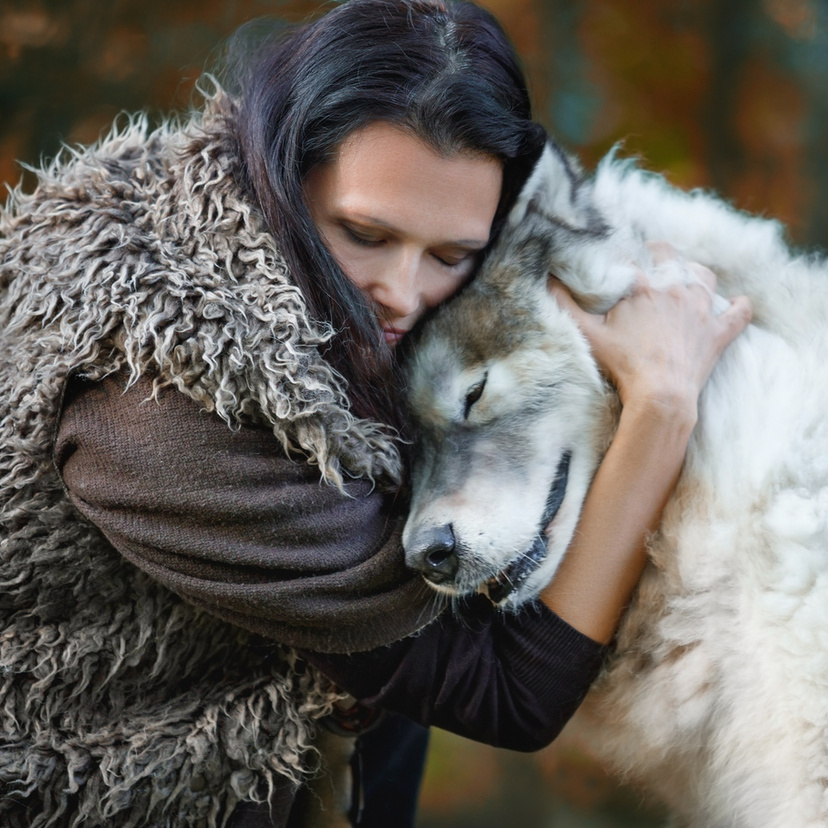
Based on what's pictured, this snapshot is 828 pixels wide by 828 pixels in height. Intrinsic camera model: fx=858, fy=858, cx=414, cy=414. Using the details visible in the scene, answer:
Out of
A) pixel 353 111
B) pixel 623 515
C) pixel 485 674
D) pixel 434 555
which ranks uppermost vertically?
pixel 353 111

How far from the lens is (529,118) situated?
176cm

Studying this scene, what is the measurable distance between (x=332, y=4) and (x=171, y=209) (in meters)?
0.62

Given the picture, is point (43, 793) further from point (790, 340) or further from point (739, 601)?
point (790, 340)

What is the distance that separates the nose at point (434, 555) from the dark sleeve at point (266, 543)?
1.2 inches

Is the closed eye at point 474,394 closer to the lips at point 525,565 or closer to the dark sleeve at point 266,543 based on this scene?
the lips at point 525,565

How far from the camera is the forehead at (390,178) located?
1520 mm

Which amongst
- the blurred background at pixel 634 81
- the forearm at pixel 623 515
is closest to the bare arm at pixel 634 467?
the forearm at pixel 623 515

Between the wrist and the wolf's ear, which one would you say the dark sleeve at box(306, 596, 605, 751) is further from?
the wolf's ear

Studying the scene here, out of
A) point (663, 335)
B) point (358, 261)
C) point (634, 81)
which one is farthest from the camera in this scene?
point (634, 81)

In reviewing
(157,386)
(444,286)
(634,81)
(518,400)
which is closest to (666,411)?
(518,400)

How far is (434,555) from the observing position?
58.3 inches

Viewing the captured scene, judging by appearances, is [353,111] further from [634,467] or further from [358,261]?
[634,467]

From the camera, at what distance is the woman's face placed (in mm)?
1521

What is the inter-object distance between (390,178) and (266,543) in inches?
26.4
